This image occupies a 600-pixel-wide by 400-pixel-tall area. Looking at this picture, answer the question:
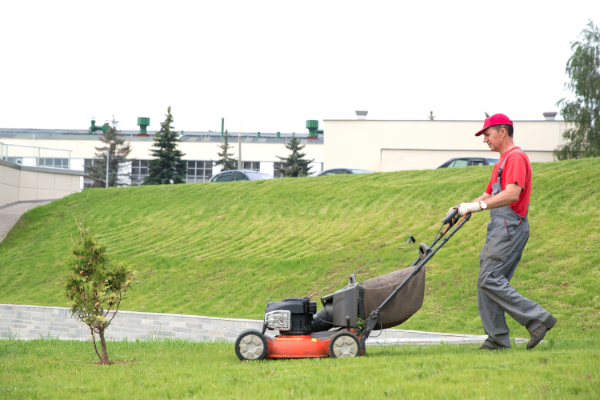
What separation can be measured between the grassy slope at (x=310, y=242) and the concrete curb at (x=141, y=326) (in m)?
1.47

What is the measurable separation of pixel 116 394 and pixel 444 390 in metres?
2.42

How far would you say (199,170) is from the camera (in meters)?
60.0

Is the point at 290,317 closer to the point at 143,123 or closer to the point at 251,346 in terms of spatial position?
the point at 251,346

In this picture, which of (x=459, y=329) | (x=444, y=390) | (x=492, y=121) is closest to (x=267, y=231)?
(x=459, y=329)

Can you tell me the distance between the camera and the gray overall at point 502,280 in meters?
5.40

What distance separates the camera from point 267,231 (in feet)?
64.5

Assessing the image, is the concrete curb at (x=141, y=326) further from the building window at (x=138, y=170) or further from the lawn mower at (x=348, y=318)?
the building window at (x=138, y=170)

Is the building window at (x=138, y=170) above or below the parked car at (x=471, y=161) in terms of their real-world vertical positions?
above

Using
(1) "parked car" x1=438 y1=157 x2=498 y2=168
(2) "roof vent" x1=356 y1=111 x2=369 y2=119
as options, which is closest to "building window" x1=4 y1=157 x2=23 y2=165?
(1) "parked car" x1=438 y1=157 x2=498 y2=168

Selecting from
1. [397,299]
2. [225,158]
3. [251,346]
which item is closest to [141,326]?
[251,346]

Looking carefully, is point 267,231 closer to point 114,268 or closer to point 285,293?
point 285,293

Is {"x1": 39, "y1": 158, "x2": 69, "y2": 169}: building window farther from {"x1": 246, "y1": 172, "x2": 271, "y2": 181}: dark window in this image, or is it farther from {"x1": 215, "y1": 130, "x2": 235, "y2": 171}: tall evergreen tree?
{"x1": 215, "y1": 130, "x2": 235, "y2": 171}: tall evergreen tree

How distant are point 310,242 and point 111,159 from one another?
158ft

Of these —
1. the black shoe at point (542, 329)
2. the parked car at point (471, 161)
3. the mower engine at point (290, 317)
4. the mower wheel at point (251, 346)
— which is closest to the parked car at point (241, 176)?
the parked car at point (471, 161)
